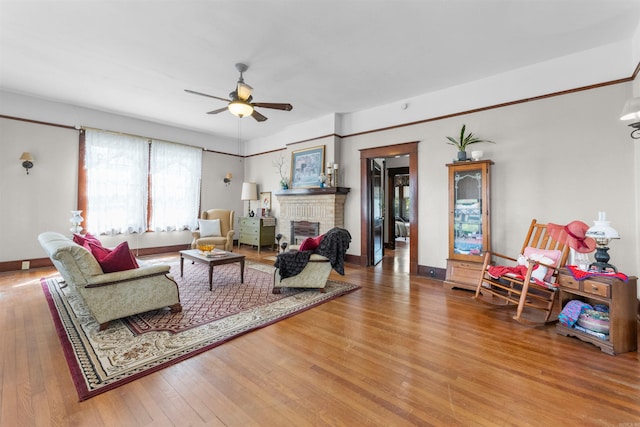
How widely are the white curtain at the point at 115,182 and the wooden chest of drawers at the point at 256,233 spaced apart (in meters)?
2.37

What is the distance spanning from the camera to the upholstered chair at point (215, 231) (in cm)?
595

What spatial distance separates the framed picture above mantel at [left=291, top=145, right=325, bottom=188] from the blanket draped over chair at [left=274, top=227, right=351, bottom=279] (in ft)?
8.28

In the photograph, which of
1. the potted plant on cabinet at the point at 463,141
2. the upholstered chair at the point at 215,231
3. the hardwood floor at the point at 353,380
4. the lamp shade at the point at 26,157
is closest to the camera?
the hardwood floor at the point at 353,380

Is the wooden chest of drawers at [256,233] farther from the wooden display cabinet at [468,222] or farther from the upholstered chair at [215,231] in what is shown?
the wooden display cabinet at [468,222]

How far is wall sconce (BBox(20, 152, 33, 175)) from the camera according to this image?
15.6ft

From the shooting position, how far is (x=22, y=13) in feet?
9.23

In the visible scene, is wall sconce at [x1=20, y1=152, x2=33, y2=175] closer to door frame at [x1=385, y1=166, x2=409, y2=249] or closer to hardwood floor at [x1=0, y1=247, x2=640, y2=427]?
hardwood floor at [x1=0, y1=247, x2=640, y2=427]

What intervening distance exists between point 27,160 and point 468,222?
7.63 meters

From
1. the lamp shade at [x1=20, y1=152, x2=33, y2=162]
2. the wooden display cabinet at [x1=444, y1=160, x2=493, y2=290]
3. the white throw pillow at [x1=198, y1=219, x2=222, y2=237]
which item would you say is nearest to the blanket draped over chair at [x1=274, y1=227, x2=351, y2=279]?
the wooden display cabinet at [x1=444, y1=160, x2=493, y2=290]

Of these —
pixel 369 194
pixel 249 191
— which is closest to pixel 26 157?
pixel 249 191

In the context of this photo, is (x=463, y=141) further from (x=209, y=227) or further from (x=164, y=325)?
(x=209, y=227)

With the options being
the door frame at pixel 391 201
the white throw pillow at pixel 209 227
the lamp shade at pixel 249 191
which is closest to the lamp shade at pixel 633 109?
the door frame at pixel 391 201

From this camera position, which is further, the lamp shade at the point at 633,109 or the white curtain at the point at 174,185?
the white curtain at the point at 174,185

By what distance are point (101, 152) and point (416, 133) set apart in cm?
648
